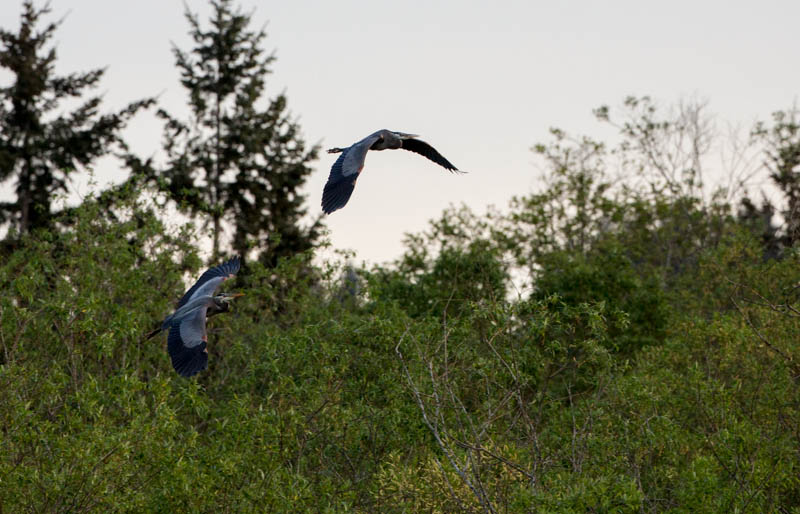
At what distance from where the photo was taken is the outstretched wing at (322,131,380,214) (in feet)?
33.4

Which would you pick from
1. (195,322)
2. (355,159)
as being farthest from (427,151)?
(195,322)

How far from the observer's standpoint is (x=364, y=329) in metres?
13.2

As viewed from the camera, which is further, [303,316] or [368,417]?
[303,316]

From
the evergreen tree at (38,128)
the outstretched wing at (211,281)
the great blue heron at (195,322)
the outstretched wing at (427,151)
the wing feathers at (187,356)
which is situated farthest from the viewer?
the evergreen tree at (38,128)

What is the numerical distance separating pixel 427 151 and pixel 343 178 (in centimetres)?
212

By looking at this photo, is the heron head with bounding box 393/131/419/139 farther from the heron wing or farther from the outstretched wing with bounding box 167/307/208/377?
the outstretched wing with bounding box 167/307/208/377

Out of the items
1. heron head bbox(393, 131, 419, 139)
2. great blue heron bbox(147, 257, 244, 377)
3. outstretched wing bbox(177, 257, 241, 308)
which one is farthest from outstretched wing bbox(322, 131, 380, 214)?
outstretched wing bbox(177, 257, 241, 308)

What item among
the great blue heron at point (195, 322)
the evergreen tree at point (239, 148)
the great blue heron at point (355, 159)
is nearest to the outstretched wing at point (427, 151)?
the great blue heron at point (355, 159)

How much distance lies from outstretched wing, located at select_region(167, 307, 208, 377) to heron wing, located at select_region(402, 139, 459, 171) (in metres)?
3.13

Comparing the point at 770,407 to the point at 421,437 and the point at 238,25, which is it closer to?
the point at 421,437

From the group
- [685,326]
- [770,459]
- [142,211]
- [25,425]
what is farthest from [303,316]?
[770,459]

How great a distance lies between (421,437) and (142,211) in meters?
8.07

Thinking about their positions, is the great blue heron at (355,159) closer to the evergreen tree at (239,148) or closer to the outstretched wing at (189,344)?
the outstretched wing at (189,344)

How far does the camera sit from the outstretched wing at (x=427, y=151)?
12133mm
